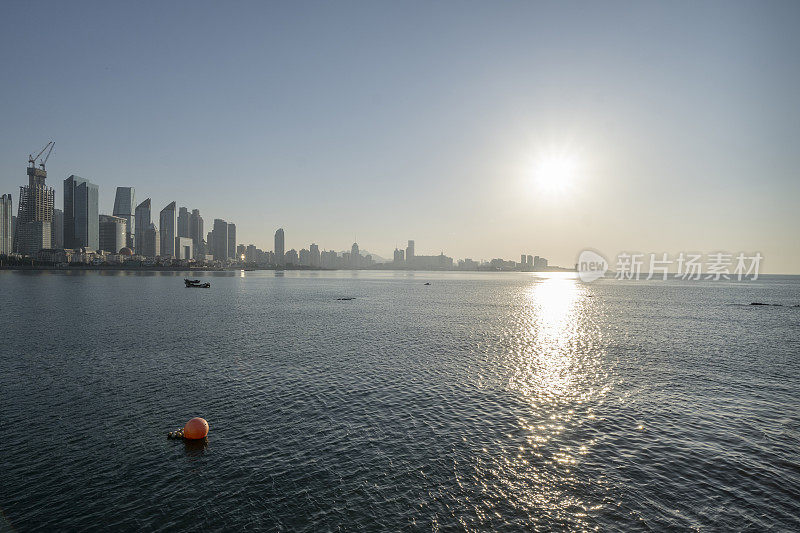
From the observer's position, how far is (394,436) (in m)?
27.8

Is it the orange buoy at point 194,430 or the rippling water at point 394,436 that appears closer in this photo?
the rippling water at point 394,436

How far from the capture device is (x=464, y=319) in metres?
94.9

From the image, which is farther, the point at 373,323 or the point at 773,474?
the point at 373,323

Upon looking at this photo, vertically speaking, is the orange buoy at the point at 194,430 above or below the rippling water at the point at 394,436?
above

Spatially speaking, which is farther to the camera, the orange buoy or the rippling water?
the orange buoy

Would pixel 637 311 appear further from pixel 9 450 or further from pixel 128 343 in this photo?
pixel 9 450

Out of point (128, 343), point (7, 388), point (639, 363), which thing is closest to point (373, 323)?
point (128, 343)

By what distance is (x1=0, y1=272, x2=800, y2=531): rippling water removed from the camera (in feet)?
64.4

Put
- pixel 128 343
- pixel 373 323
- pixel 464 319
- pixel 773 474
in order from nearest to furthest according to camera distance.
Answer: pixel 773 474 → pixel 128 343 → pixel 373 323 → pixel 464 319

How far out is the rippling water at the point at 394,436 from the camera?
1964 cm

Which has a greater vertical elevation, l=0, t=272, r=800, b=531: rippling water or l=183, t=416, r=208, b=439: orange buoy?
l=183, t=416, r=208, b=439: orange buoy

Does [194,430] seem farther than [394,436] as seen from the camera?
No

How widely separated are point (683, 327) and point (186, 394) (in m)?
93.0

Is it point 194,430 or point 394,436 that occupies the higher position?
point 194,430
